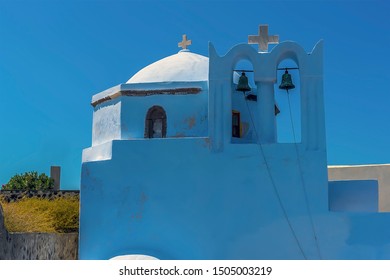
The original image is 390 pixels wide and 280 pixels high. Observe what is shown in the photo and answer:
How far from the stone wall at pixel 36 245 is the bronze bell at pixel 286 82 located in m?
6.03

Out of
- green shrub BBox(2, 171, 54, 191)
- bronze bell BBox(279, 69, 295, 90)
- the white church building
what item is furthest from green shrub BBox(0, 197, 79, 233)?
green shrub BBox(2, 171, 54, 191)

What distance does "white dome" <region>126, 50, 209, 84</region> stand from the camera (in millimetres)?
12258

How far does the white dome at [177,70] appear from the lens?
40.2 ft

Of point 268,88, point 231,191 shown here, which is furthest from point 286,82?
point 231,191

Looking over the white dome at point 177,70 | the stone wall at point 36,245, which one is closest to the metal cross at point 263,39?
the white dome at point 177,70

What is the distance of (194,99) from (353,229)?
424cm

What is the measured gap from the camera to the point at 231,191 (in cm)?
1071

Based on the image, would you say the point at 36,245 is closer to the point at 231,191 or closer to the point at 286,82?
the point at 231,191

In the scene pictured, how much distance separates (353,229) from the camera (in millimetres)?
10461

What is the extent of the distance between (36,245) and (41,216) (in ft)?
6.62

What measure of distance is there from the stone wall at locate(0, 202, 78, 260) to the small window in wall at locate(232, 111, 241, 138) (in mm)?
4748

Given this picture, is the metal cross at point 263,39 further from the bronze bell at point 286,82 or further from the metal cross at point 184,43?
the metal cross at point 184,43

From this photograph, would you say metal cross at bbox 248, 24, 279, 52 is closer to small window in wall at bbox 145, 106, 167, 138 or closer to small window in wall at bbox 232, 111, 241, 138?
small window in wall at bbox 232, 111, 241, 138
